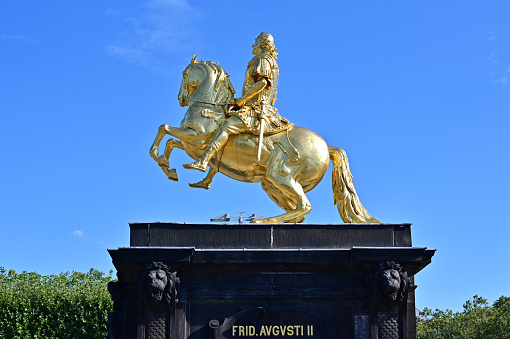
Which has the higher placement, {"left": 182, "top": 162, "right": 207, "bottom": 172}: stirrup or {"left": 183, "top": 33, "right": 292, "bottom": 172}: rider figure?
{"left": 183, "top": 33, "right": 292, "bottom": 172}: rider figure

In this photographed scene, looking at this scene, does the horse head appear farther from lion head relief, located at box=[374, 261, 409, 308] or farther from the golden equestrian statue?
lion head relief, located at box=[374, 261, 409, 308]

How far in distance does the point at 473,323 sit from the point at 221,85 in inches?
921

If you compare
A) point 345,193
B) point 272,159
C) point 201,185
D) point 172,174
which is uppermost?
point 272,159

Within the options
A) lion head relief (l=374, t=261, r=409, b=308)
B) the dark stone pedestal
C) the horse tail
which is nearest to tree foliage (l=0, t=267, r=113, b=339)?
the dark stone pedestal

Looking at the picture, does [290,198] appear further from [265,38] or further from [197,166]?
[265,38]

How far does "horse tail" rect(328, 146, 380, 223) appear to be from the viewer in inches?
850

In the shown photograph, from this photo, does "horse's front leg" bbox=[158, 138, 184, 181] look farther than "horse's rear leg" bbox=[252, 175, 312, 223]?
Yes

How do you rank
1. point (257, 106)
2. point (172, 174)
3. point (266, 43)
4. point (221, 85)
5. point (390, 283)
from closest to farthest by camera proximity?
point (390, 283) < point (172, 174) < point (257, 106) < point (221, 85) < point (266, 43)

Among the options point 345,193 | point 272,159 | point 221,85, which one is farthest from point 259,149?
point 345,193

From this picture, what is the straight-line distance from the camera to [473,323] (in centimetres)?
4097

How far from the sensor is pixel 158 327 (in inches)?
746

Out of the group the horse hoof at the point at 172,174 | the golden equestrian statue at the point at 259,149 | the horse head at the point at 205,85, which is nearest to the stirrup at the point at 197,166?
the golden equestrian statue at the point at 259,149

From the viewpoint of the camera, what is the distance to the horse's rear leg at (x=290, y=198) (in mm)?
21136

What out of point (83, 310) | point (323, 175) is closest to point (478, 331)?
point (83, 310)
